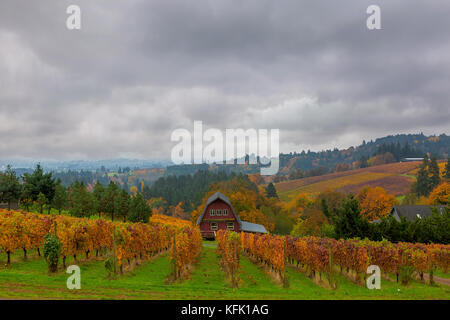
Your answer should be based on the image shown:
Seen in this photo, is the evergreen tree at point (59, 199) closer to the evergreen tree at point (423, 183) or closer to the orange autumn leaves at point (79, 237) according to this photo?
the orange autumn leaves at point (79, 237)

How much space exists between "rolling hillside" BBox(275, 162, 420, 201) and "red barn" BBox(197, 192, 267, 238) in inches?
2794

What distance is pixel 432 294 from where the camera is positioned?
1260 cm

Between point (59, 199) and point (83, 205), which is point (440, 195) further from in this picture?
point (59, 199)

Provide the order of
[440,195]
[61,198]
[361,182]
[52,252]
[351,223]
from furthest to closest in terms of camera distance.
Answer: [361,182] → [440,195] → [61,198] → [351,223] → [52,252]

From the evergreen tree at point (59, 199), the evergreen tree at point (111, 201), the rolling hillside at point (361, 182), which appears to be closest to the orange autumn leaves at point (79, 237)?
the evergreen tree at point (59, 199)

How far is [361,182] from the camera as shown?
12112 cm

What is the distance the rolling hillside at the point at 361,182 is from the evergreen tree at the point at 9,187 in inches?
3870

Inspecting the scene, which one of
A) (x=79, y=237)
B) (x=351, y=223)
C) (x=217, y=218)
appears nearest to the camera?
(x=79, y=237)

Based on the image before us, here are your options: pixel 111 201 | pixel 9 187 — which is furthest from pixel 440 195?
pixel 9 187

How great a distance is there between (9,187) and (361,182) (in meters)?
121

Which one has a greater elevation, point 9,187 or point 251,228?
point 9,187

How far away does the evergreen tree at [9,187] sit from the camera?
1591 inches
